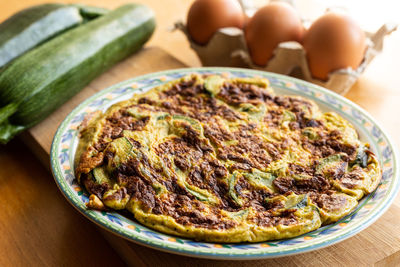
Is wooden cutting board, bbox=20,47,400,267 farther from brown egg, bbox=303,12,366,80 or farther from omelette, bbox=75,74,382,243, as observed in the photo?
brown egg, bbox=303,12,366,80

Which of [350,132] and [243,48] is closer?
[350,132]

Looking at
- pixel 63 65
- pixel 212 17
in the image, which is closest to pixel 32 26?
pixel 63 65

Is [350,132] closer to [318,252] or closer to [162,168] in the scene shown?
[318,252]

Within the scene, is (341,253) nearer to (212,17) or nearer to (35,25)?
(212,17)

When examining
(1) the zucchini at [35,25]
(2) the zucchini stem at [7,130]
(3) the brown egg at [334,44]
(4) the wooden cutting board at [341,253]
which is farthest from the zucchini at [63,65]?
(3) the brown egg at [334,44]

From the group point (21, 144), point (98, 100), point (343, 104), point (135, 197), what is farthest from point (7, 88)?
point (343, 104)

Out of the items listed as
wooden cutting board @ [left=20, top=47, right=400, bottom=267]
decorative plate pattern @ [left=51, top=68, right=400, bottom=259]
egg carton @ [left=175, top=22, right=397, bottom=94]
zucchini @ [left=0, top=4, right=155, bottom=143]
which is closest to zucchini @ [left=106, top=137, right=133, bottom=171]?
decorative plate pattern @ [left=51, top=68, right=400, bottom=259]
